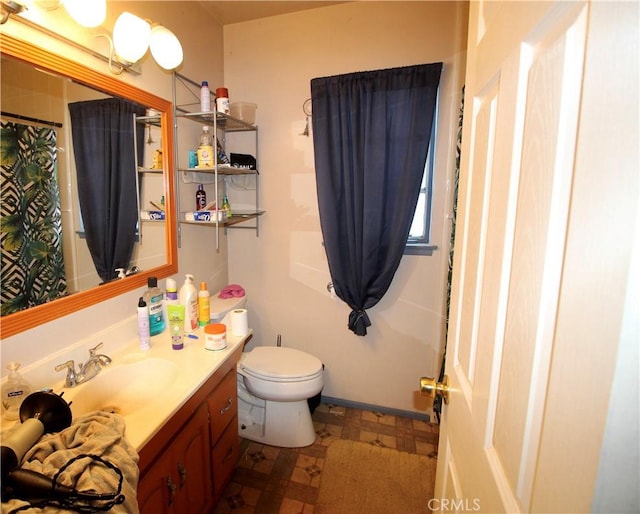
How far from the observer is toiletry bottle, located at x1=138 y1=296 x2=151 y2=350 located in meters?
1.39

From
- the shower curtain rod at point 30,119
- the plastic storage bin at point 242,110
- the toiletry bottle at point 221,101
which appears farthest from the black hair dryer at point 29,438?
the plastic storage bin at point 242,110

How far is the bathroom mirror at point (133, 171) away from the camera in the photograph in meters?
1.03

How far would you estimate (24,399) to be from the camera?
3.17 ft

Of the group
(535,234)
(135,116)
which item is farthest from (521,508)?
(135,116)

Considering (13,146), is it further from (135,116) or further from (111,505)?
(111,505)

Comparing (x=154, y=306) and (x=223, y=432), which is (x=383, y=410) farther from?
(x=154, y=306)

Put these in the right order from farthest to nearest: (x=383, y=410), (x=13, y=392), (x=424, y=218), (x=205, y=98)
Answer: (x=383, y=410)
(x=424, y=218)
(x=205, y=98)
(x=13, y=392)

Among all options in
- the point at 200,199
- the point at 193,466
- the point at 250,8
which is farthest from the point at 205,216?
the point at 250,8

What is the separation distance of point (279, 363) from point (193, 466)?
28.8 inches

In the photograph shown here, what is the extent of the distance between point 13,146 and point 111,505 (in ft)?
3.47

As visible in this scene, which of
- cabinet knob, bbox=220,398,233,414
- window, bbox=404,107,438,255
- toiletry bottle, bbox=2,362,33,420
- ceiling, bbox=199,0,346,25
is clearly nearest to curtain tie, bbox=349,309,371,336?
window, bbox=404,107,438,255

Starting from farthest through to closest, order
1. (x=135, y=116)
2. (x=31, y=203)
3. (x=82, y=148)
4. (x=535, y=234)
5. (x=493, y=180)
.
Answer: (x=135, y=116)
(x=82, y=148)
(x=31, y=203)
(x=493, y=180)
(x=535, y=234)

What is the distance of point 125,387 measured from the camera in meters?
1.27

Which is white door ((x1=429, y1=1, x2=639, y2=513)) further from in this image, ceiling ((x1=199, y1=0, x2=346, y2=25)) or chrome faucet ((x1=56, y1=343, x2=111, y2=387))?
ceiling ((x1=199, y1=0, x2=346, y2=25))
